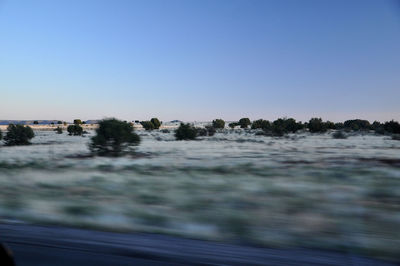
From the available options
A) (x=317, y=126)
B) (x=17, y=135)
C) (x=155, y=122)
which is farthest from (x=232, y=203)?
(x=155, y=122)

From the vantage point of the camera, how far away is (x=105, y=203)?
854 centimetres

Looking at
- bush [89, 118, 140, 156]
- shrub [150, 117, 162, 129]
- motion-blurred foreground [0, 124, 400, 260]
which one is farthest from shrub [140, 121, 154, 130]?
motion-blurred foreground [0, 124, 400, 260]

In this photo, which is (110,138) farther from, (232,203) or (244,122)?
(244,122)

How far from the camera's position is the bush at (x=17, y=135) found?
3233 centimetres

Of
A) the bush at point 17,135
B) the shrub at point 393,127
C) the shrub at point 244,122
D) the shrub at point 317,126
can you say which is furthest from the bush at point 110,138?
the shrub at point 244,122

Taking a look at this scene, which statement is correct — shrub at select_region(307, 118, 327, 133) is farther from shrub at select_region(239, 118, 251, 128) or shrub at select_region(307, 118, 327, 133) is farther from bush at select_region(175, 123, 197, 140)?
shrub at select_region(239, 118, 251, 128)

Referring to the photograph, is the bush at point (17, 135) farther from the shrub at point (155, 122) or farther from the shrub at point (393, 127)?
the shrub at point (155, 122)

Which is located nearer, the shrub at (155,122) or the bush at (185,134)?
the bush at (185,134)

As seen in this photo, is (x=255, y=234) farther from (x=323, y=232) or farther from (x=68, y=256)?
(x=68, y=256)

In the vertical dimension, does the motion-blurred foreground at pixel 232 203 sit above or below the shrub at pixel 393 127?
below

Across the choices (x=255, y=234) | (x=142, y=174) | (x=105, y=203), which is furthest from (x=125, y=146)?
(x=255, y=234)

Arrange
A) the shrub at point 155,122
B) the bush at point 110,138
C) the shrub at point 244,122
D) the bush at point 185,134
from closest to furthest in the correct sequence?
the bush at point 110,138
the bush at point 185,134
the shrub at point 155,122
the shrub at point 244,122

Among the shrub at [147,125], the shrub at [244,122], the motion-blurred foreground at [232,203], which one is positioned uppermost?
the shrub at [244,122]

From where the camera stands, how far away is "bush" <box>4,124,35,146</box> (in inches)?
1273
